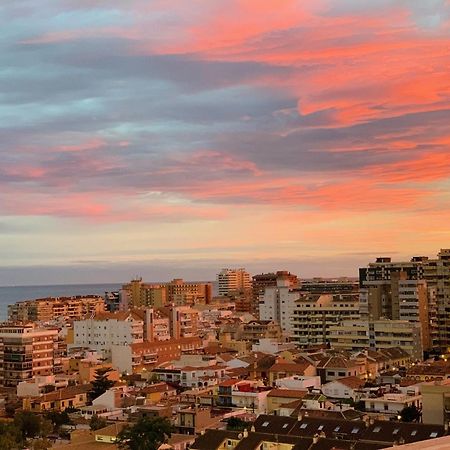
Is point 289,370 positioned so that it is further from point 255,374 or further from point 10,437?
point 10,437

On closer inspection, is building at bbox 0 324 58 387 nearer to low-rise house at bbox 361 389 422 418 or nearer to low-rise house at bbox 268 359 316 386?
low-rise house at bbox 268 359 316 386

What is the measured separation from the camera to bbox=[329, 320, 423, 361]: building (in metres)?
38.2

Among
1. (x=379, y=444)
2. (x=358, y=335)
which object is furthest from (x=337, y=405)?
(x=358, y=335)

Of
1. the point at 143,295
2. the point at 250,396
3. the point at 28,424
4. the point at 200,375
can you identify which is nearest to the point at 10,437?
the point at 28,424

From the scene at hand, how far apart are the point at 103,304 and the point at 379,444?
62.3 meters

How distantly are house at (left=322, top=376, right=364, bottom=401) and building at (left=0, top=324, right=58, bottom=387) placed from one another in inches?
491

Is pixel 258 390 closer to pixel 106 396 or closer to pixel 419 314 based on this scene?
pixel 106 396

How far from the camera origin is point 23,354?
33.4 m

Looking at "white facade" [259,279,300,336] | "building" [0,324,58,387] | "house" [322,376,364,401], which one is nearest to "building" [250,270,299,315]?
"white facade" [259,279,300,336]

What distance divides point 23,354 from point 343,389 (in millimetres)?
13577

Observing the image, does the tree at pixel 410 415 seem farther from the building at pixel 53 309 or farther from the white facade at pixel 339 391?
the building at pixel 53 309

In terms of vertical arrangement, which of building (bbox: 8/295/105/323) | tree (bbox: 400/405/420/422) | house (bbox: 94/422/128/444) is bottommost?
house (bbox: 94/422/128/444)

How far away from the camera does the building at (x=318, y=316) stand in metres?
44.2

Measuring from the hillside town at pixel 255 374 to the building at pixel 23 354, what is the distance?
5cm
